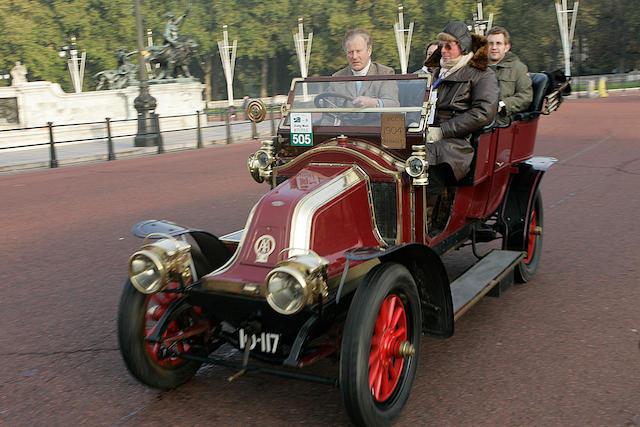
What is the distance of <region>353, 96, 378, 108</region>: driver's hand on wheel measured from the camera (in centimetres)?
433

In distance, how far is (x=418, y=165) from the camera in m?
3.90

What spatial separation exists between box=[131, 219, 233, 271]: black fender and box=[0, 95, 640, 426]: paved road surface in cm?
67

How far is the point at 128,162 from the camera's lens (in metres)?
16.8

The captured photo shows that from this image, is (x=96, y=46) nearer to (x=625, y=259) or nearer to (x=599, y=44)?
(x=599, y=44)

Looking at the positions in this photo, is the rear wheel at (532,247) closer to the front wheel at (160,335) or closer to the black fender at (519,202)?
the black fender at (519,202)

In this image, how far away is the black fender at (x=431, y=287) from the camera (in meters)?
3.52

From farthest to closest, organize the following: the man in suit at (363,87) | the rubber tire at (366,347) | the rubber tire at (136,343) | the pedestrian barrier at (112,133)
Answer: the pedestrian barrier at (112,133) < the man in suit at (363,87) < the rubber tire at (136,343) < the rubber tire at (366,347)

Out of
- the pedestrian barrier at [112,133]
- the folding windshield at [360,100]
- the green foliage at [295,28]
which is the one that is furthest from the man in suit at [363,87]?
the green foliage at [295,28]

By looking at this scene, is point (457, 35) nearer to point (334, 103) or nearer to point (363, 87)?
point (363, 87)

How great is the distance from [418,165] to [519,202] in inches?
80.1

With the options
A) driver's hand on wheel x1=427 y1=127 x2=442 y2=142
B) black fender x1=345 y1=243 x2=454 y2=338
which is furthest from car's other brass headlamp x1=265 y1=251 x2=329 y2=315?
driver's hand on wheel x1=427 y1=127 x2=442 y2=142

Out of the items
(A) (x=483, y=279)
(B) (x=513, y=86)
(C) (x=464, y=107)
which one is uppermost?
(B) (x=513, y=86)

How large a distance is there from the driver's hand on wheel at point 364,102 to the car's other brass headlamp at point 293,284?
5.33 ft

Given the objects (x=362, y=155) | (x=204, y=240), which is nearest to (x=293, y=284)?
(x=204, y=240)
